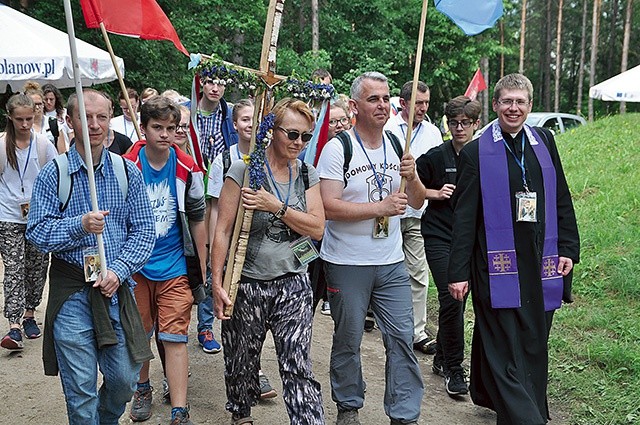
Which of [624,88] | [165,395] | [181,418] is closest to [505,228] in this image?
[181,418]

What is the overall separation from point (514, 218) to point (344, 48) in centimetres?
2275

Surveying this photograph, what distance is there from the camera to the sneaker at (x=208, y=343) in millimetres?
6105

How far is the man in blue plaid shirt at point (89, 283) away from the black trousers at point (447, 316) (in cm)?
254

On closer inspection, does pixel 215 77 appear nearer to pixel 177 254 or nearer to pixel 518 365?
pixel 177 254

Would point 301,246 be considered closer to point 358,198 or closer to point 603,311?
point 358,198

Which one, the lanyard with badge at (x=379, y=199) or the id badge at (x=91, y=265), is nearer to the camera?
the id badge at (x=91, y=265)

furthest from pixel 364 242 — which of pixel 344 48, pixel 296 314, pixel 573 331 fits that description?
pixel 344 48

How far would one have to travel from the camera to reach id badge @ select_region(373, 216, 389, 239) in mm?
4637

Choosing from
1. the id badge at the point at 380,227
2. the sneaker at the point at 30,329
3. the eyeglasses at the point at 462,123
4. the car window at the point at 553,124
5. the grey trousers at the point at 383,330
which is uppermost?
the car window at the point at 553,124

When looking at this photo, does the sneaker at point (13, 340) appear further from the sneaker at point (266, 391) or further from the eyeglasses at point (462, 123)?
the eyeglasses at point (462, 123)

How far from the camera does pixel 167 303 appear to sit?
4.59 m

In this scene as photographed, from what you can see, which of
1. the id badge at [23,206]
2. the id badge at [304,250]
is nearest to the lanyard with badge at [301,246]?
the id badge at [304,250]

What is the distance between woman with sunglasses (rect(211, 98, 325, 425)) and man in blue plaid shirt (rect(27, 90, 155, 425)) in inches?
21.7

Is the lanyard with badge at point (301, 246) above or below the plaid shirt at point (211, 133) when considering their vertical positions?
below
